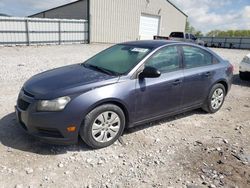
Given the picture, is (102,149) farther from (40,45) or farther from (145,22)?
(145,22)

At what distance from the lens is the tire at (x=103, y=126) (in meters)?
3.03

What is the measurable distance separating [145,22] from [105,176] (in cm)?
2218

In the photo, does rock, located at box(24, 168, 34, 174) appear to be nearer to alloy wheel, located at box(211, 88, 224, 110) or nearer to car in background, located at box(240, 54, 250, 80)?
alloy wheel, located at box(211, 88, 224, 110)

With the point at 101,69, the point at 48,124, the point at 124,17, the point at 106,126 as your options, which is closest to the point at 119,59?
the point at 101,69

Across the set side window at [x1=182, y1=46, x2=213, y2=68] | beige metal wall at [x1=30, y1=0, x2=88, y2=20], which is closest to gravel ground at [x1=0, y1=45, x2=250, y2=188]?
side window at [x1=182, y1=46, x2=213, y2=68]

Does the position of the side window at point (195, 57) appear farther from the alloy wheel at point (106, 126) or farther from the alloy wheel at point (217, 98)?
the alloy wheel at point (106, 126)

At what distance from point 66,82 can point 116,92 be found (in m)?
0.73

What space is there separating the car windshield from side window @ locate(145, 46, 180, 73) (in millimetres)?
170

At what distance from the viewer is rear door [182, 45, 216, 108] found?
159 inches

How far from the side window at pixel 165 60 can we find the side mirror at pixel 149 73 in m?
0.21

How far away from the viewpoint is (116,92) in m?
3.15

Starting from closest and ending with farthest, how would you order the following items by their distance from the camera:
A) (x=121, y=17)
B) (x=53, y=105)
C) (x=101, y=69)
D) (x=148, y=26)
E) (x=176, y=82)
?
(x=53, y=105)
(x=101, y=69)
(x=176, y=82)
(x=121, y=17)
(x=148, y=26)

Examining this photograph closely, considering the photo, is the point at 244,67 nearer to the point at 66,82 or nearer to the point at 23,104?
the point at 66,82

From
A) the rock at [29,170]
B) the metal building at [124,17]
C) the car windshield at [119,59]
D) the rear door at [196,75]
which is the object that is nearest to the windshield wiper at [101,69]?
the car windshield at [119,59]
